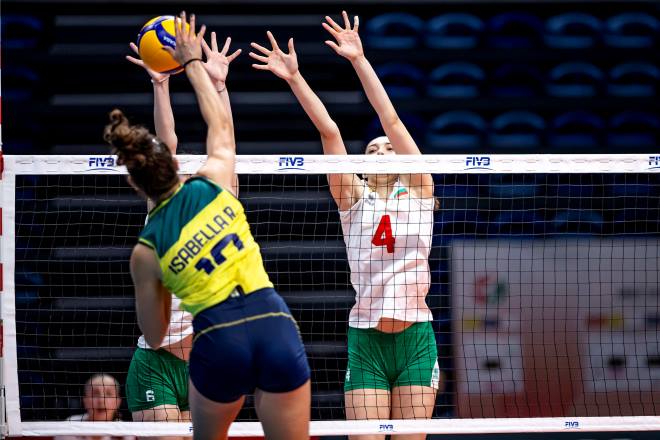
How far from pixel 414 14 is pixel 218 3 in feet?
7.22

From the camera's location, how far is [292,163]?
575 cm

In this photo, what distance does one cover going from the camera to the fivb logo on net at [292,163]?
5731 millimetres

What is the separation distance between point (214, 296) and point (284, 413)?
56 centimetres

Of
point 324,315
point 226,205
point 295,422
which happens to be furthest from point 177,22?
point 324,315

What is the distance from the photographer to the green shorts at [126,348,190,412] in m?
5.55

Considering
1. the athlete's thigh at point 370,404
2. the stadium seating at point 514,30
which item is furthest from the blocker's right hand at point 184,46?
the stadium seating at point 514,30

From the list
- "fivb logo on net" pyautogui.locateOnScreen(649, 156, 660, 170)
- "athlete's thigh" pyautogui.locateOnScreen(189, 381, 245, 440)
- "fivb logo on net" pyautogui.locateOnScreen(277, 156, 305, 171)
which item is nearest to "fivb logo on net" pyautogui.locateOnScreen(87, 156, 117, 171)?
"fivb logo on net" pyautogui.locateOnScreen(277, 156, 305, 171)

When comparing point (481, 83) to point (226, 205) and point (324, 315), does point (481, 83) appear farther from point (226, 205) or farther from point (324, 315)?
point (226, 205)

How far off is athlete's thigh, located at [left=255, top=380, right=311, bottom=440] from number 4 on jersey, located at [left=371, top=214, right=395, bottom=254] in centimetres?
181

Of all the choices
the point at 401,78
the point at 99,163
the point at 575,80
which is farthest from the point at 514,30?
the point at 99,163

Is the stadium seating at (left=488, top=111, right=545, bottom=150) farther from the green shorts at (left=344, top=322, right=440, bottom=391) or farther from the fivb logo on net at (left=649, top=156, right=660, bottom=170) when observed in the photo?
the green shorts at (left=344, top=322, right=440, bottom=391)

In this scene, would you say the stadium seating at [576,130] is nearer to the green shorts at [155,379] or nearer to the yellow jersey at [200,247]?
the green shorts at [155,379]

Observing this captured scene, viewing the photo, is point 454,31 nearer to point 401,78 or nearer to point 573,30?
point 401,78

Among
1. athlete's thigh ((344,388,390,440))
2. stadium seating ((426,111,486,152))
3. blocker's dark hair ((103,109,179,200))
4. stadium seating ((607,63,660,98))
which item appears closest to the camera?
blocker's dark hair ((103,109,179,200))
